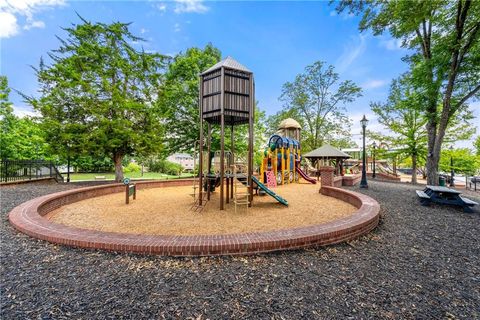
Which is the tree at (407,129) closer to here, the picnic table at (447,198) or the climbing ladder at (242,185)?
the picnic table at (447,198)

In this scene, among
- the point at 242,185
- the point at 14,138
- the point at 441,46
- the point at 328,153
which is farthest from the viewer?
the point at 14,138

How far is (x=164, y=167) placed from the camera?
Answer: 39562 mm

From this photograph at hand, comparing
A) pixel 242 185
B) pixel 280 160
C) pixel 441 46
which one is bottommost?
pixel 242 185

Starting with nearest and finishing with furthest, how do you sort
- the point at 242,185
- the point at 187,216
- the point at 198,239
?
the point at 198,239
the point at 187,216
the point at 242,185

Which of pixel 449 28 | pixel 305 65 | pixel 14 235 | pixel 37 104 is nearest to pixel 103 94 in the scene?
pixel 37 104

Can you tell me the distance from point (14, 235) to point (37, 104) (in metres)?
11.5

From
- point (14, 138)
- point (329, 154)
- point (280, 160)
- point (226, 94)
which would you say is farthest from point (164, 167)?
point (226, 94)

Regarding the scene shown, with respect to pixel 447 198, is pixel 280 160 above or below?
above

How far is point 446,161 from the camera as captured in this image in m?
25.7

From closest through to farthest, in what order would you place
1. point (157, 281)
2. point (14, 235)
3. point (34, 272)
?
1. point (157, 281)
2. point (34, 272)
3. point (14, 235)

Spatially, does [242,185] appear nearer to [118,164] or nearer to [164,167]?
[118,164]

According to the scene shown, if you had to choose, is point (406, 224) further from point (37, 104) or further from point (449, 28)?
point (37, 104)

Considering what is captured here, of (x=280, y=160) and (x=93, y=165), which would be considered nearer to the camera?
(x=280, y=160)

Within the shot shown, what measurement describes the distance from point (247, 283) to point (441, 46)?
14260 mm
